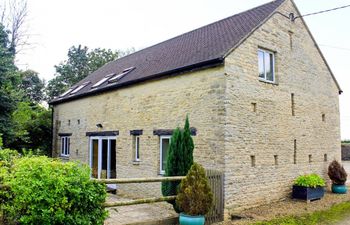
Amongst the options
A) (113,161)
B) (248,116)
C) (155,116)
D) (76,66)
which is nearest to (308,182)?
(248,116)

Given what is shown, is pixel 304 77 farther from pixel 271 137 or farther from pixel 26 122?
pixel 26 122

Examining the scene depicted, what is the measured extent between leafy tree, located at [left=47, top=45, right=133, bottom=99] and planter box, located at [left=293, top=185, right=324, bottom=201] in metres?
30.4

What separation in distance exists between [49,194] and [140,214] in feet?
13.6

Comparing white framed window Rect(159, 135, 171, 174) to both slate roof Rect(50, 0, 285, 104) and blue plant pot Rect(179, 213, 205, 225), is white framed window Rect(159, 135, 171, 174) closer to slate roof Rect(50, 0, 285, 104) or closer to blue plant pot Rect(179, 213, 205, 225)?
slate roof Rect(50, 0, 285, 104)

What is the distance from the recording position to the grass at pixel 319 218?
28.7 feet

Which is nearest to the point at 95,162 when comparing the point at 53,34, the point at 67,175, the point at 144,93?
the point at 144,93

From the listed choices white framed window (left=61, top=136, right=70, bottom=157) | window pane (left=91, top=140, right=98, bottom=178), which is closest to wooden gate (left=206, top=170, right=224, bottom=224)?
window pane (left=91, top=140, right=98, bottom=178)

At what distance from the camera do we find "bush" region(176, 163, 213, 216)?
24.9ft

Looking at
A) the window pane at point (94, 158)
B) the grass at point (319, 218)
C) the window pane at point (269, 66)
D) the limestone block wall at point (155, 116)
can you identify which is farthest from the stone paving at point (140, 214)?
the window pane at point (94, 158)

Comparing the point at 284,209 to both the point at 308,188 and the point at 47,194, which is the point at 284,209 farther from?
the point at 47,194

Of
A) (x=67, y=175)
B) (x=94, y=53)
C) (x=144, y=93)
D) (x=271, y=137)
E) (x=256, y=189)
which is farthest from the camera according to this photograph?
(x=94, y=53)

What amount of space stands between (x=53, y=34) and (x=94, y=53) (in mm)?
10628

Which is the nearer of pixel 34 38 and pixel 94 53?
pixel 34 38

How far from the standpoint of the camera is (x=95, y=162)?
15938mm
